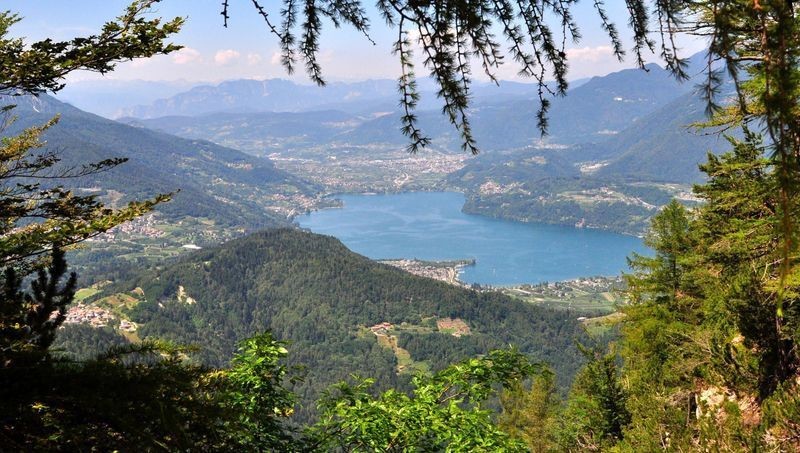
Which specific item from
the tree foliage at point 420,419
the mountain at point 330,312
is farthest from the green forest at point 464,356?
the mountain at point 330,312

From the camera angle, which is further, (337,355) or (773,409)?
(337,355)

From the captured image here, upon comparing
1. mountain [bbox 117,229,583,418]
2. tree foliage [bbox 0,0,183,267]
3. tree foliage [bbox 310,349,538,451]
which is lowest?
mountain [bbox 117,229,583,418]

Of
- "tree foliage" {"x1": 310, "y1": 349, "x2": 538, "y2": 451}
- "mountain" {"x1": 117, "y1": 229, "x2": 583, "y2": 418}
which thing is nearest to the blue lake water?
"mountain" {"x1": 117, "y1": 229, "x2": 583, "y2": 418}

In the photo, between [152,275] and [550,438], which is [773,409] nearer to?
[550,438]

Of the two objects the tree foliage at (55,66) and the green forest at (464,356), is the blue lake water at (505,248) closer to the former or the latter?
the green forest at (464,356)

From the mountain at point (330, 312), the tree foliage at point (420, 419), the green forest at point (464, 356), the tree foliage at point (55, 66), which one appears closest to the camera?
the green forest at point (464, 356)

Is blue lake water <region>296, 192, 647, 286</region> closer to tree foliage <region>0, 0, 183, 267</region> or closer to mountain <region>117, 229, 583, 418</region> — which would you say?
mountain <region>117, 229, 583, 418</region>

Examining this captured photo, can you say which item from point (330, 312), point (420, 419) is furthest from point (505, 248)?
point (420, 419)

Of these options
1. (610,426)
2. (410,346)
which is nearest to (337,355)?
(410,346)
